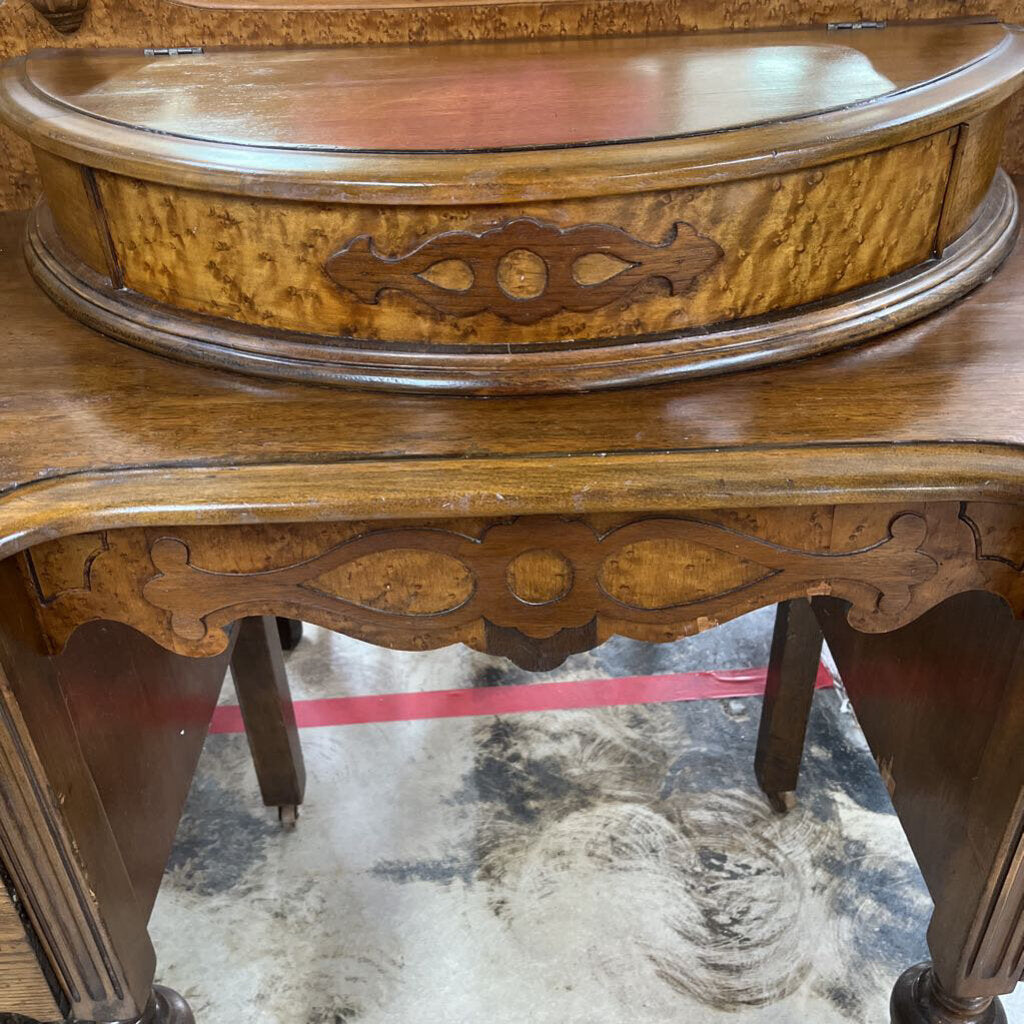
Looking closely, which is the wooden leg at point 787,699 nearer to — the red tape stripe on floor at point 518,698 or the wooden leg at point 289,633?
the red tape stripe on floor at point 518,698

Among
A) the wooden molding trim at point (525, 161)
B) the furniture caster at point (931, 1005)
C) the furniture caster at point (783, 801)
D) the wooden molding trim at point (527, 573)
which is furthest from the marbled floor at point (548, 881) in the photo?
the wooden molding trim at point (525, 161)

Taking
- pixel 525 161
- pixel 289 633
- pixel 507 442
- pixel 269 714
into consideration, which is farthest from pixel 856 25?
pixel 289 633

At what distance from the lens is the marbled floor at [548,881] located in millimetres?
1283

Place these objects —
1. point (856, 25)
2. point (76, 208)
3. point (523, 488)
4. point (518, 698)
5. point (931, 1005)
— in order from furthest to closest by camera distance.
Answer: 1. point (518, 698)
2. point (856, 25)
3. point (931, 1005)
4. point (76, 208)
5. point (523, 488)

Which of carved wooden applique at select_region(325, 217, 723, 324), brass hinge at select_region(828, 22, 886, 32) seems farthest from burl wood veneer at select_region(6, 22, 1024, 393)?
brass hinge at select_region(828, 22, 886, 32)

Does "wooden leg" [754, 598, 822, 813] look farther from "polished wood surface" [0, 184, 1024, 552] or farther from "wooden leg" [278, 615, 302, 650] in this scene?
"wooden leg" [278, 615, 302, 650]

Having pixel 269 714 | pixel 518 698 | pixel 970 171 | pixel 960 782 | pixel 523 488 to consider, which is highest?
pixel 970 171

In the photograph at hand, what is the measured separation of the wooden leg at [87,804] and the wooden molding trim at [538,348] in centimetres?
24

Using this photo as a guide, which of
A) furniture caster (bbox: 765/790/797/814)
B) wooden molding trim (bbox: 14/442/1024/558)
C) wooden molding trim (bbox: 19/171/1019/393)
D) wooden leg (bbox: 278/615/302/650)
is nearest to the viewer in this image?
wooden molding trim (bbox: 14/442/1024/558)

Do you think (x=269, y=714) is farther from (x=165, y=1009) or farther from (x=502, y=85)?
(x=502, y=85)

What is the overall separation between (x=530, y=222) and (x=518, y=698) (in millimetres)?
1096

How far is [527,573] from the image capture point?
2.62 feet

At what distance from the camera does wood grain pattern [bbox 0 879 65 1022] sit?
2.97 ft

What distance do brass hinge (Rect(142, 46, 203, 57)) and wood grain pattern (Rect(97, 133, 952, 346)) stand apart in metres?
0.41
